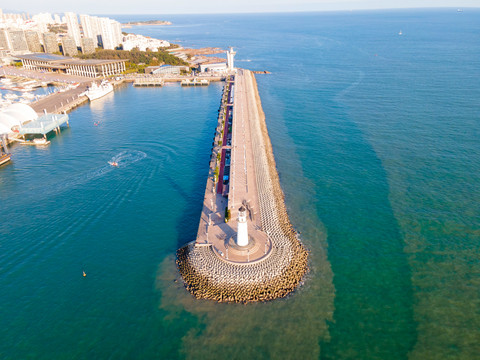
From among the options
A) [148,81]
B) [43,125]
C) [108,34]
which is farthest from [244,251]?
[108,34]

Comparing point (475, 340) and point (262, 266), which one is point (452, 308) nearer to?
point (475, 340)

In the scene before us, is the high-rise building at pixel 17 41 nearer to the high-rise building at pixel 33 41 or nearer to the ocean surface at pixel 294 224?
the high-rise building at pixel 33 41

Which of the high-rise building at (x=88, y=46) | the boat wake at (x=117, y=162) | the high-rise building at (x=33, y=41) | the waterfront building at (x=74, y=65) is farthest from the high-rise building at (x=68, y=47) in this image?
the boat wake at (x=117, y=162)

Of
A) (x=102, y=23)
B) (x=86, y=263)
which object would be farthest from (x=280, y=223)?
(x=102, y=23)

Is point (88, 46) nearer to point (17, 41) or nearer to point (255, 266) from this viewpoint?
point (17, 41)

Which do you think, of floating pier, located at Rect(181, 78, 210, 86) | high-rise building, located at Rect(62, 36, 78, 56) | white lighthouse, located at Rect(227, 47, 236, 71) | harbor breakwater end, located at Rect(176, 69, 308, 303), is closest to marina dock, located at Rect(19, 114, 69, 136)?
harbor breakwater end, located at Rect(176, 69, 308, 303)

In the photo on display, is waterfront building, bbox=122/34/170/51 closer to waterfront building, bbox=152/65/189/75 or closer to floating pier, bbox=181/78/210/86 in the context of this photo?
waterfront building, bbox=152/65/189/75

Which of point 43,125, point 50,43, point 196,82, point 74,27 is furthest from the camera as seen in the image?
point 74,27
